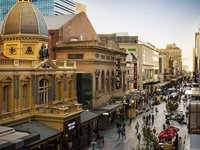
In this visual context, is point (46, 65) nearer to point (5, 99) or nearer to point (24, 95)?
point (24, 95)

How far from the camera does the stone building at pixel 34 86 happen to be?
107ft

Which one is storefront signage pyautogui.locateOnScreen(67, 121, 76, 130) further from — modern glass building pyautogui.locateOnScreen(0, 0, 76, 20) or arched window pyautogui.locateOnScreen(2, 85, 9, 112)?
modern glass building pyautogui.locateOnScreen(0, 0, 76, 20)

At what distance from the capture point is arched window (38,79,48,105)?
37653 mm

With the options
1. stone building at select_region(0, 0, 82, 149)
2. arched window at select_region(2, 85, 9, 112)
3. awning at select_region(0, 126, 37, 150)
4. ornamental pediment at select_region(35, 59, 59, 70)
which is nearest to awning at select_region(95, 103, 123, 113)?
stone building at select_region(0, 0, 82, 149)

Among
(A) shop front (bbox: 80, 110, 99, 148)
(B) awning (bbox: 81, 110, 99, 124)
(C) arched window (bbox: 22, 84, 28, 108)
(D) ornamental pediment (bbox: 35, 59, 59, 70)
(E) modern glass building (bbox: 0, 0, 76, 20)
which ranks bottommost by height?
(A) shop front (bbox: 80, 110, 99, 148)

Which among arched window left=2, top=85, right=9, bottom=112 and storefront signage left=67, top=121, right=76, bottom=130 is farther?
storefront signage left=67, top=121, right=76, bottom=130

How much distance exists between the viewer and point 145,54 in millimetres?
113250

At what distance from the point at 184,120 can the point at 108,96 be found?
13.2 m

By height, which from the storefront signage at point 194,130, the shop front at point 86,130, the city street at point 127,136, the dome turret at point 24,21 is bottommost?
the city street at point 127,136

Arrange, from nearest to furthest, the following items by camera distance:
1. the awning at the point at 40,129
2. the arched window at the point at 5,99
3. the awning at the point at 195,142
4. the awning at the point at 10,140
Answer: the awning at the point at 10,140
the awning at the point at 195,142
the awning at the point at 40,129
the arched window at the point at 5,99

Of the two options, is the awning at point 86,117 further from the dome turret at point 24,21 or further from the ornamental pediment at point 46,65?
the dome turret at point 24,21

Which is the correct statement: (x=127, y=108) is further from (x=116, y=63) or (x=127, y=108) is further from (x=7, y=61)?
(x=7, y=61)

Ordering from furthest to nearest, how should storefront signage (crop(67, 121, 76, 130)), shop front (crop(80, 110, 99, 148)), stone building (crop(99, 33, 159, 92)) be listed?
stone building (crop(99, 33, 159, 92)) < shop front (crop(80, 110, 99, 148)) < storefront signage (crop(67, 121, 76, 130))

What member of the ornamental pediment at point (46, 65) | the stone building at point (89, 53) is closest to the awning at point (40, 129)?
the ornamental pediment at point (46, 65)
